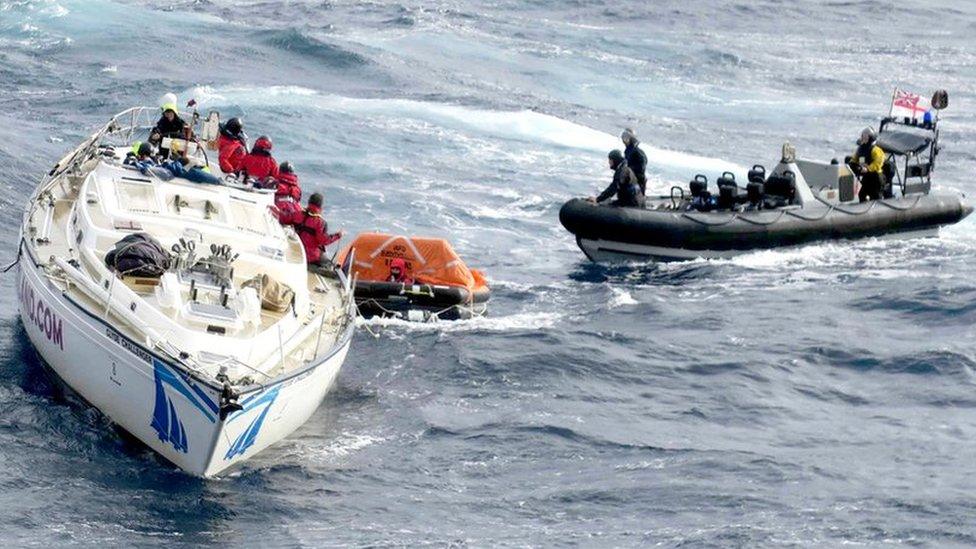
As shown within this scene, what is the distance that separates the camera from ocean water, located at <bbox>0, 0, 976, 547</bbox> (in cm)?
1680

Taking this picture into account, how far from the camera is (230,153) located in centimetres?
2438

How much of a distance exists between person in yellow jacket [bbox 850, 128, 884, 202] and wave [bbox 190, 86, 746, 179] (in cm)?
594

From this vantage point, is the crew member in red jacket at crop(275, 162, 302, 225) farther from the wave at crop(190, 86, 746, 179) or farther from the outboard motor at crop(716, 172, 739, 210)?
the wave at crop(190, 86, 746, 179)

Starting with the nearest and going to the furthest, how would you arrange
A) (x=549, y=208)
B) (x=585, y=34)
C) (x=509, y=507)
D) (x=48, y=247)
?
(x=509, y=507)
(x=48, y=247)
(x=549, y=208)
(x=585, y=34)

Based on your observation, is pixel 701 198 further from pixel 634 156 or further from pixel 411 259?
pixel 411 259

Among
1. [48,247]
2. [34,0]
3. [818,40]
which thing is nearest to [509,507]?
[48,247]

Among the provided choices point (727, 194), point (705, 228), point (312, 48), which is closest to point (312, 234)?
point (705, 228)

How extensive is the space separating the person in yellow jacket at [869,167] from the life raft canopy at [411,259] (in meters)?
9.14

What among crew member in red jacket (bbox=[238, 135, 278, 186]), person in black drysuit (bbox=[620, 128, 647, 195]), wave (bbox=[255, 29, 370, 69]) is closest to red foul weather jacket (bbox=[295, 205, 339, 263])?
crew member in red jacket (bbox=[238, 135, 278, 186])

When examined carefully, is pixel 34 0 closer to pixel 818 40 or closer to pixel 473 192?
pixel 473 192

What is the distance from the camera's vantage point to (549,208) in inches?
1236

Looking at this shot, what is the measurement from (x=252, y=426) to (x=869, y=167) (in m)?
16.0

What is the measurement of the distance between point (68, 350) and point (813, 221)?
14.3m

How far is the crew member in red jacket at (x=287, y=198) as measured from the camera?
21.8 m
